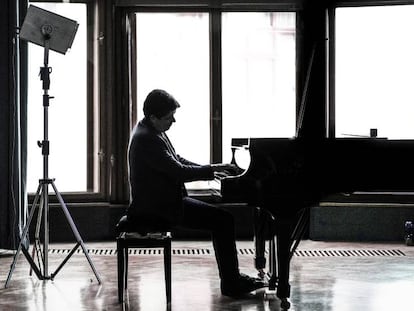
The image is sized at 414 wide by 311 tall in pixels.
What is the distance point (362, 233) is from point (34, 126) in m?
3.00

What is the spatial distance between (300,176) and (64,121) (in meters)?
3.44

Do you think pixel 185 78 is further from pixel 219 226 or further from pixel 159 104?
pixel 219 226

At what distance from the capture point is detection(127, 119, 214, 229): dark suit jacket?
4.88 m

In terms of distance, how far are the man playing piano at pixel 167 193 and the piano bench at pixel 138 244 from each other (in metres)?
0.05

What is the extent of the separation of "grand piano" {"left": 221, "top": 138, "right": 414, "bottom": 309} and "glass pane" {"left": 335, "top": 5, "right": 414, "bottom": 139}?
2683 millimetres

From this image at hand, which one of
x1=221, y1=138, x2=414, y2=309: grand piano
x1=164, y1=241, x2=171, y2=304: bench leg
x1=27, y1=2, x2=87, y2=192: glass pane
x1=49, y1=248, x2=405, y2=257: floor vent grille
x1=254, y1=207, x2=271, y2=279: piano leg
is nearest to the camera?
x1=221, y1=138, x2=414, y2=309: grand piano

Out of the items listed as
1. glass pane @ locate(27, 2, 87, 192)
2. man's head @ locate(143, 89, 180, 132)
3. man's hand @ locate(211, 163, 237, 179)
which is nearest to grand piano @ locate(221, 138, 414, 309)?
man's hand @ locate(211, 163, 237, 179)

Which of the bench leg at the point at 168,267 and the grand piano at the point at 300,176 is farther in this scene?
the bench leg at the point at 168,267

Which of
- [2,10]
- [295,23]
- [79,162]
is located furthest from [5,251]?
[295,23]

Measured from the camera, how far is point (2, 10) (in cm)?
690

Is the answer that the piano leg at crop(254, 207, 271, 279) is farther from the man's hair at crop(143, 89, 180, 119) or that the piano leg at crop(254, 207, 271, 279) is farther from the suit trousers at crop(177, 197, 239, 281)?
the man's hair at crop(143, 89, 180, 119)

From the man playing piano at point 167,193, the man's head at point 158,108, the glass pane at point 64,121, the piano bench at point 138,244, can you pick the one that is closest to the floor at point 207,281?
the piano bench at point 138,244

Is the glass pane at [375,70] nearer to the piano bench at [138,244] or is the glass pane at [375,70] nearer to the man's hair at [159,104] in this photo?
the man's hair at [159,104]

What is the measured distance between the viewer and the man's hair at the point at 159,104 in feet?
16.5
